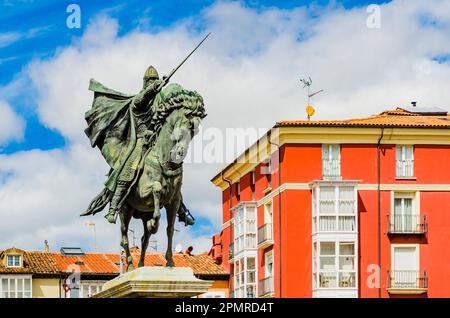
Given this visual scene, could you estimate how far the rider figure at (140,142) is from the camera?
2262 centimetres

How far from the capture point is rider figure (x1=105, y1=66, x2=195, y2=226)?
74.2 ft

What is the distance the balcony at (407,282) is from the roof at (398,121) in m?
10.2

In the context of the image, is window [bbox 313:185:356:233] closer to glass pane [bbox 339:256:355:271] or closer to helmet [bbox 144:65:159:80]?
glass pane [bbox 339:256:355:271]

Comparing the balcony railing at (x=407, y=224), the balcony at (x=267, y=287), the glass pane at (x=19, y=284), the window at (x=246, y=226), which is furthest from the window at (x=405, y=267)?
the glass pane at (x=19, y=284)

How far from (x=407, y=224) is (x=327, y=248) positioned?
5894 millimetres

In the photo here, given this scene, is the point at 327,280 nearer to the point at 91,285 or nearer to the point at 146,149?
the point at 91,285

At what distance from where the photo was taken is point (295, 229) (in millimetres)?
86938

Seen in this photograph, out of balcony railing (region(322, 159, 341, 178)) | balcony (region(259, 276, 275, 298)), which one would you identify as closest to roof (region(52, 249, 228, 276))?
balcony (region(259, 276, 275, 298))

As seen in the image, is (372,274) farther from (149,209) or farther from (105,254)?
(149,209)

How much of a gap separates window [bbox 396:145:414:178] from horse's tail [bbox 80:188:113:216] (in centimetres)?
6612

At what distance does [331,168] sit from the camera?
286ft

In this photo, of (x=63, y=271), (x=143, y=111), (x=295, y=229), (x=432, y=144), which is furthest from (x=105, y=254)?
(x=143, y=111)

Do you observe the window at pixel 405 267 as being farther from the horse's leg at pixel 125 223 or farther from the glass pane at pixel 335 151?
the horse's leg at pixel 125 223
